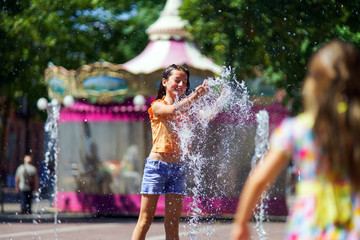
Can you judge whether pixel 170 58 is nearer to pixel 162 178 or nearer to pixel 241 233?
pixel 162 178

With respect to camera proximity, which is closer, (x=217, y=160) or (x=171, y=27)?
(x=217, y=160)

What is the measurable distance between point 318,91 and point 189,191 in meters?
11.7

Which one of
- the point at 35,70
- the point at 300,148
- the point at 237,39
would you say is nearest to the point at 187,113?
the point at 300,148

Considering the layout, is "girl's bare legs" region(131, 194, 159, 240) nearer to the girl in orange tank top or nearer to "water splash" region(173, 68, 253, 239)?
the girl in orange tank top

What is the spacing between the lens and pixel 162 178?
543 centimetres

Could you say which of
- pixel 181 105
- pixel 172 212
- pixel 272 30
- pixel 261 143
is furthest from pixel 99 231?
pixel 272 30

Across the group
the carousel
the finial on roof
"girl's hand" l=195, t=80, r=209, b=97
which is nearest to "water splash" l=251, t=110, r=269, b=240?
the carousel

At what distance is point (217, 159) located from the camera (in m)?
15.0

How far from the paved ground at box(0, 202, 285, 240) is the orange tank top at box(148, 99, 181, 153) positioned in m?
2.56

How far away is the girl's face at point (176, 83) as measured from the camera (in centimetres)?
567

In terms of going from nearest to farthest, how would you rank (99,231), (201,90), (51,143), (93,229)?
(201,90), (99,231), (93,229), (51,143)

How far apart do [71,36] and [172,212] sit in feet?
64.0

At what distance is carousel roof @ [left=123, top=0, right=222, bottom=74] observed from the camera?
15.7 metres

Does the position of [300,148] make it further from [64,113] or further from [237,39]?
[64,113]
